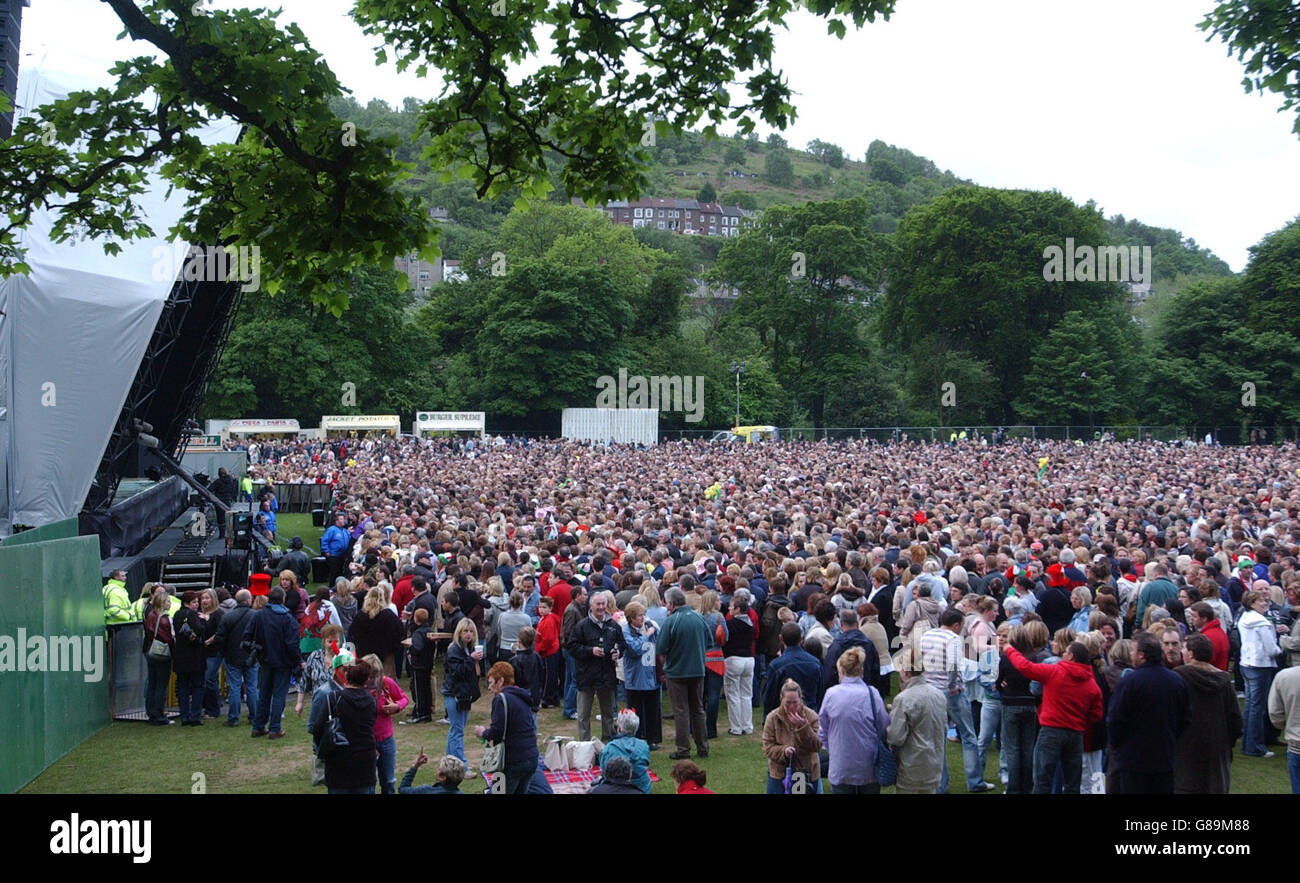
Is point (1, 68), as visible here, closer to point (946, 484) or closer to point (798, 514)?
point (798, 514)

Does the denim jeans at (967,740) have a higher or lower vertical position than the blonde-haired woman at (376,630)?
lower

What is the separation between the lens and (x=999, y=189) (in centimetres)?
6512

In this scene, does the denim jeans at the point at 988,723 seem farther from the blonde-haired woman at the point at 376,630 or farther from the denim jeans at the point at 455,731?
the blonde-haired woman at the point at 376,630

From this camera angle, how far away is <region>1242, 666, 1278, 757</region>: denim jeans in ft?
28.7

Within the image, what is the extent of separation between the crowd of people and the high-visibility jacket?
63 cm

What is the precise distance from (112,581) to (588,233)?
70030mm

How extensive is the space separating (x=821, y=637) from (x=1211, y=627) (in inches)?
118

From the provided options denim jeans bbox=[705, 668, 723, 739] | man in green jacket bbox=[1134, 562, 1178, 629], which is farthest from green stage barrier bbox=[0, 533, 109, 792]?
man in green jacket bbox=[1134, 562, 1178, 629]

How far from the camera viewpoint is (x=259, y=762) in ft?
29.9

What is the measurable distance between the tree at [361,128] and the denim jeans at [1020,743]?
4.47 meters

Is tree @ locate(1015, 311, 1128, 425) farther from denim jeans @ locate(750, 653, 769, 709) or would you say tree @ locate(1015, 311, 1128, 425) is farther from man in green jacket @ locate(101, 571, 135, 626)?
man in green jacket @ locate(101, 571, 135, 626)

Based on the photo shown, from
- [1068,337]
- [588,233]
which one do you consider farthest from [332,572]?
[588,233]

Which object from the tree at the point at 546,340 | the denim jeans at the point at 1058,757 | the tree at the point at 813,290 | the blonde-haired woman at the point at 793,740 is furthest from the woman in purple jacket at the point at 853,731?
the tree at the point at 813,290

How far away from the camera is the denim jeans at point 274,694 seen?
9.88 meters
